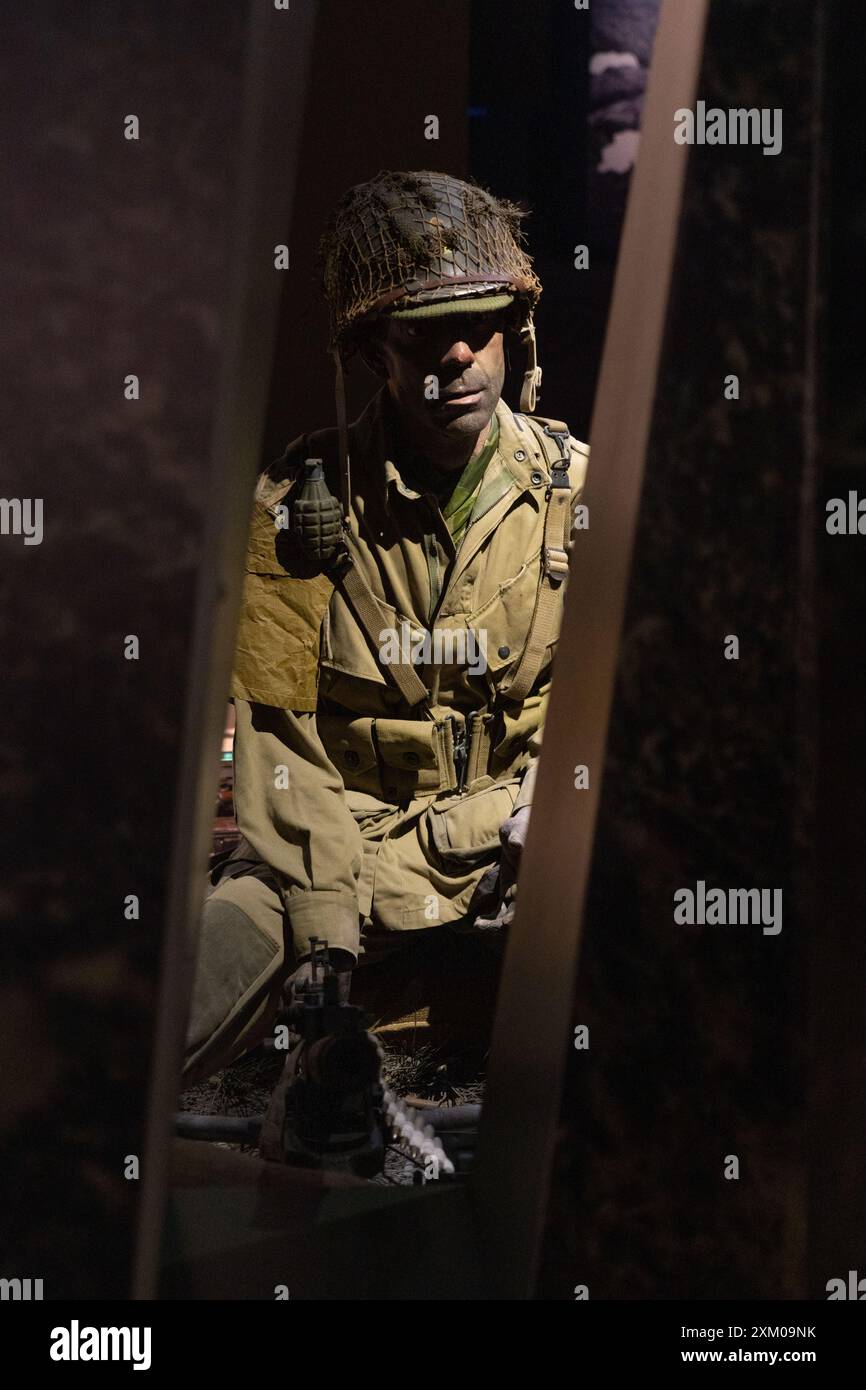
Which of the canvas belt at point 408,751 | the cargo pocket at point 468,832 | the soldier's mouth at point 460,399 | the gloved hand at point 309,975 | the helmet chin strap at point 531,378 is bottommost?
the gloved hand at point 309,975

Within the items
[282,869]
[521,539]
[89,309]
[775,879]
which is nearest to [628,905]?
[775,879]

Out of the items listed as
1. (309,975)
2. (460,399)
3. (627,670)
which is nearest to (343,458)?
(460,399)

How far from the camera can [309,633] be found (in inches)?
69.1

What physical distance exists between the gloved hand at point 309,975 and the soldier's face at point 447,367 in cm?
65

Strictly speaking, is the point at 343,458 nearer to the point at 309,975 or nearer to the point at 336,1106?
the point at 309,975

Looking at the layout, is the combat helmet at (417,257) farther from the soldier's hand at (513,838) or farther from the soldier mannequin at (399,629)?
the soldier's hand at (513,838)

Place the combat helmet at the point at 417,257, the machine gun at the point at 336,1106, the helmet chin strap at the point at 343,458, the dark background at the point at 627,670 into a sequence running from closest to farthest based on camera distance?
the dark background at the point at 627,670, the machine gun at the point at 336,1106, the combat helmet at the point at 417,257, the helmet chin strap at the point at 343,458

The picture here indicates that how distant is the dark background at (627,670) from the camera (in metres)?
0.79

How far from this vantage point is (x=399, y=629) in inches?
69.7

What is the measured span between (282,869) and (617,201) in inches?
40.0

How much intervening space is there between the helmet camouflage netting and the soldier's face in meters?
0.03

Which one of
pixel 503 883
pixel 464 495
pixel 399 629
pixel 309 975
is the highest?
pixel 464 495

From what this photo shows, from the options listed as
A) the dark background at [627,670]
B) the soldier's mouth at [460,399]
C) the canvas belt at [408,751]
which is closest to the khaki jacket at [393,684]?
the canvas belt at [408,751]

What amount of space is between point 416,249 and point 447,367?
5.6 inches
